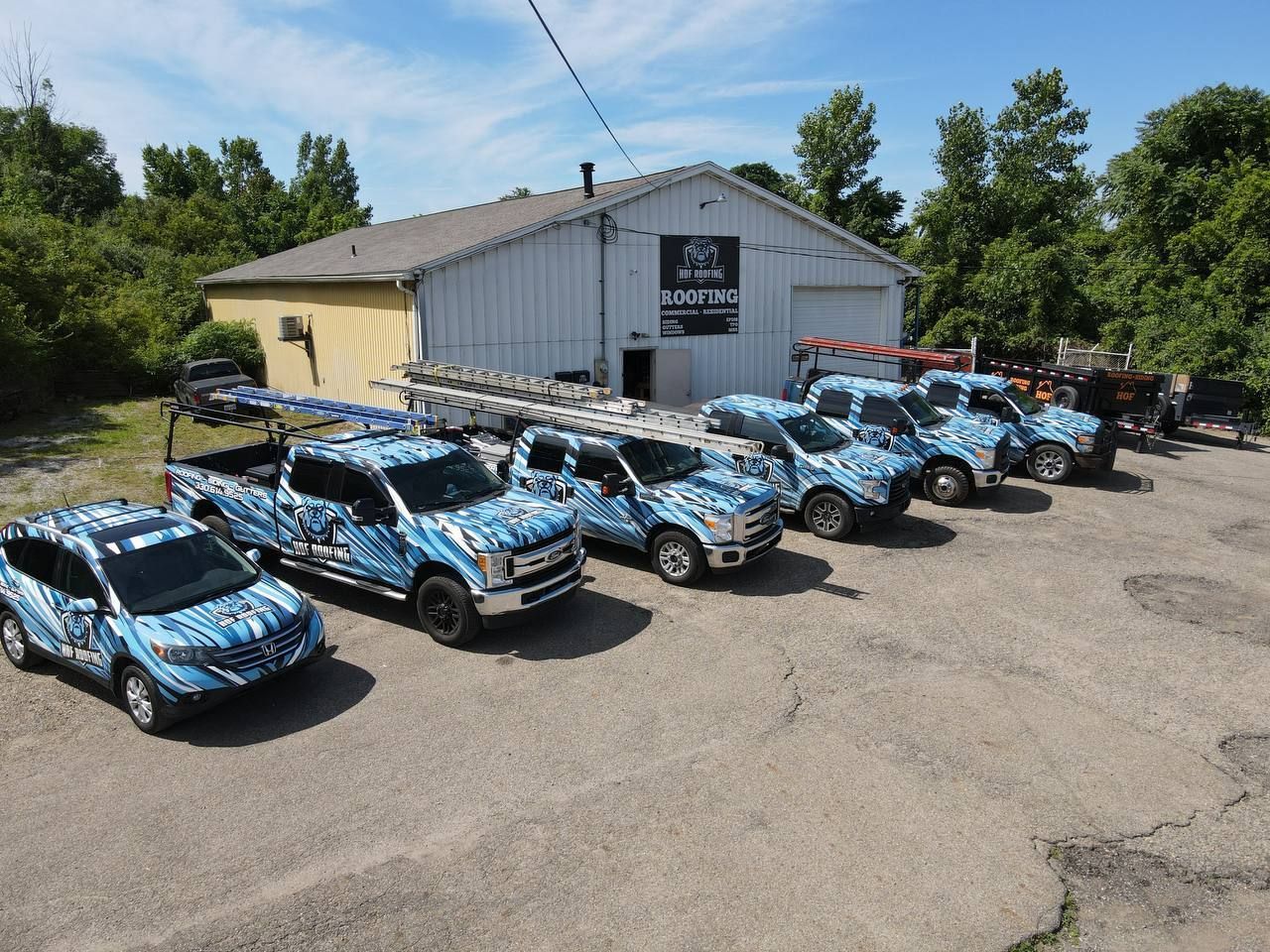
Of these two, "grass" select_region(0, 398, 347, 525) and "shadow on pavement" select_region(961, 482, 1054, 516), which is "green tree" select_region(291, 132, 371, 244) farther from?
"shadow on pavement" select_region(961, 482, 1054, 516)

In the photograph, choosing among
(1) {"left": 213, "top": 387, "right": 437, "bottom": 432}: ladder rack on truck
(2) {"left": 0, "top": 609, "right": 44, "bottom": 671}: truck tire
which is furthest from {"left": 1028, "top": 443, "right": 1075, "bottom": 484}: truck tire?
(2) {"left": 0, "top": 609, "right": 44, "bottom": 671}: truck tire

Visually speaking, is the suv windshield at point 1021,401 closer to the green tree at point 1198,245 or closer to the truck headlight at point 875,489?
the truck headlight at point 875,489

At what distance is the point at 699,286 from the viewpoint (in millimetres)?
20828

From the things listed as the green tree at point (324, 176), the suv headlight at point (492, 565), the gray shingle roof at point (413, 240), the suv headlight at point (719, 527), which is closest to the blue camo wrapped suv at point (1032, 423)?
the suv headlight at point (719, 527)

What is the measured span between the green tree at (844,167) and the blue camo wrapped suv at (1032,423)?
2425cm

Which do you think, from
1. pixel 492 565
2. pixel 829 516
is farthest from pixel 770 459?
pixel 492 565

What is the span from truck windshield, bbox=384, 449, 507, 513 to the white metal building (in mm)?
7382

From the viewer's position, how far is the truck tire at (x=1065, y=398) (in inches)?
698

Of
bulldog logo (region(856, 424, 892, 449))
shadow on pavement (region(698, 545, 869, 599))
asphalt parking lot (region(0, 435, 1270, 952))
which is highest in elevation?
bulldog logo (region(856, 424, 892, 449))

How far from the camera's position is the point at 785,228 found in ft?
73.3

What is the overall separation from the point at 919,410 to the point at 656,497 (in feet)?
22.5

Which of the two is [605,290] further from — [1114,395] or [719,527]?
[1114,395]

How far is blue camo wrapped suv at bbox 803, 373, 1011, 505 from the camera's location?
1396 cm

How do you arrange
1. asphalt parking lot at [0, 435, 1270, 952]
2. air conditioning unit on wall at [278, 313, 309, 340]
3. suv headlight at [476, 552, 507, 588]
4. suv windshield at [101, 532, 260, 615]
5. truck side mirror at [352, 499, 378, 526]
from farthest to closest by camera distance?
air conditioning unit on wall at [278, 313, 309, 340] → truck side mirror at [352, 499, 378, 526] → suv headlight at [476, 552, 507, 588] → suv windshield at [101, 532, 260, 615] → asphalt parking lot at [0, 435, 1270, 952]
